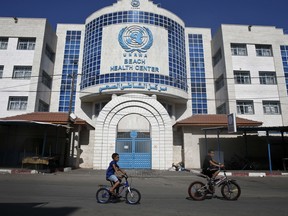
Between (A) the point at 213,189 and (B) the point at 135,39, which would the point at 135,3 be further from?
(A) the point at 213,189

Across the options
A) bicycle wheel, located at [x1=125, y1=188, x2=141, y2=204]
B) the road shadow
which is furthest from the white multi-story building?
the road shadow

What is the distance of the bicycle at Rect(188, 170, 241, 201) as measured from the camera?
7.50 m

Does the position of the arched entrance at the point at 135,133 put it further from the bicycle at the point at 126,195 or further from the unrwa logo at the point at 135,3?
the bicycle at the point at 126,195

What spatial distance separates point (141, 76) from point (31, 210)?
812 inches

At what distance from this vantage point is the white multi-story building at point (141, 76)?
22922 mm

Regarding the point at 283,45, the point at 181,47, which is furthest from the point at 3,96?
the point at 283,45

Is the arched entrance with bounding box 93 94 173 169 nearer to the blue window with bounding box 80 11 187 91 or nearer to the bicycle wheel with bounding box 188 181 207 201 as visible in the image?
the blue window with bounding box 80 11 187 91

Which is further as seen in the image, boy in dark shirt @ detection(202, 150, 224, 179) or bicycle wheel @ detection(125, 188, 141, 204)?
boy in dark shirt @ detection(202, 150, 224, 179)

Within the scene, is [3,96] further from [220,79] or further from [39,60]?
[220,79]

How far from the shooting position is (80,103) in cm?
2903

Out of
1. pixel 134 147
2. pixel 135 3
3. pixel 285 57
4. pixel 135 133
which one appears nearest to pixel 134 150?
pixel 134 147

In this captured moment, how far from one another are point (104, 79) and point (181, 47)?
1137 cm

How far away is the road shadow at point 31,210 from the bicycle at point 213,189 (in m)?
3.86

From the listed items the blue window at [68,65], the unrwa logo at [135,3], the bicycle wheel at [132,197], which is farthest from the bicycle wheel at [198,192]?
the unrwa logo at [135,3]
